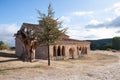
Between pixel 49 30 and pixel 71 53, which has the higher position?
pixel 49 30

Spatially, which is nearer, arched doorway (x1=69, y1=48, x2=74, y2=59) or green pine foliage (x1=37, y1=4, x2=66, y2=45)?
green pine foliage (x1=37, y1=4, x2=66, y2=45)

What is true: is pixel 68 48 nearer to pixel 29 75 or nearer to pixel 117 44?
pixel 29 75

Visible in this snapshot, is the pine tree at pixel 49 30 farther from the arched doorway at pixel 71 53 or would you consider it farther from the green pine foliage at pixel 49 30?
the arched doorway at pixel 71 53

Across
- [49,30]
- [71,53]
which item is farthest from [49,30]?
[71,53]

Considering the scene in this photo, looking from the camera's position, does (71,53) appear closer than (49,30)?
No

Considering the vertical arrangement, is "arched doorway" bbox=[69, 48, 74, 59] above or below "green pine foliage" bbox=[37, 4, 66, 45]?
below

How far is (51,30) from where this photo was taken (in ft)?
107

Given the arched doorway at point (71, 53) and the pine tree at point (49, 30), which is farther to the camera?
the arched doorway at point (71, 53)

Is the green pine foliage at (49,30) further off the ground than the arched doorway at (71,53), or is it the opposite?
the green pine foliage at (49,30)

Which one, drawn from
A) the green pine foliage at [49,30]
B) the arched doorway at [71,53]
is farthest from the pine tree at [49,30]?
the arched doorway at [71,53]

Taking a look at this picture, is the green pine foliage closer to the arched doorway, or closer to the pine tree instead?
the pine tree

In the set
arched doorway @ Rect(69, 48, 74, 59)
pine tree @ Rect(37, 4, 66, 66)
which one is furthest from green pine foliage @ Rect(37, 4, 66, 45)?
arched doorway @ Rect(69, 48, 74, 59)

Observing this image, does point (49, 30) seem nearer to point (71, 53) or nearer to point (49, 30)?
point (49, 30)

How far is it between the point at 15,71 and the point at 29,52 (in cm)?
891
